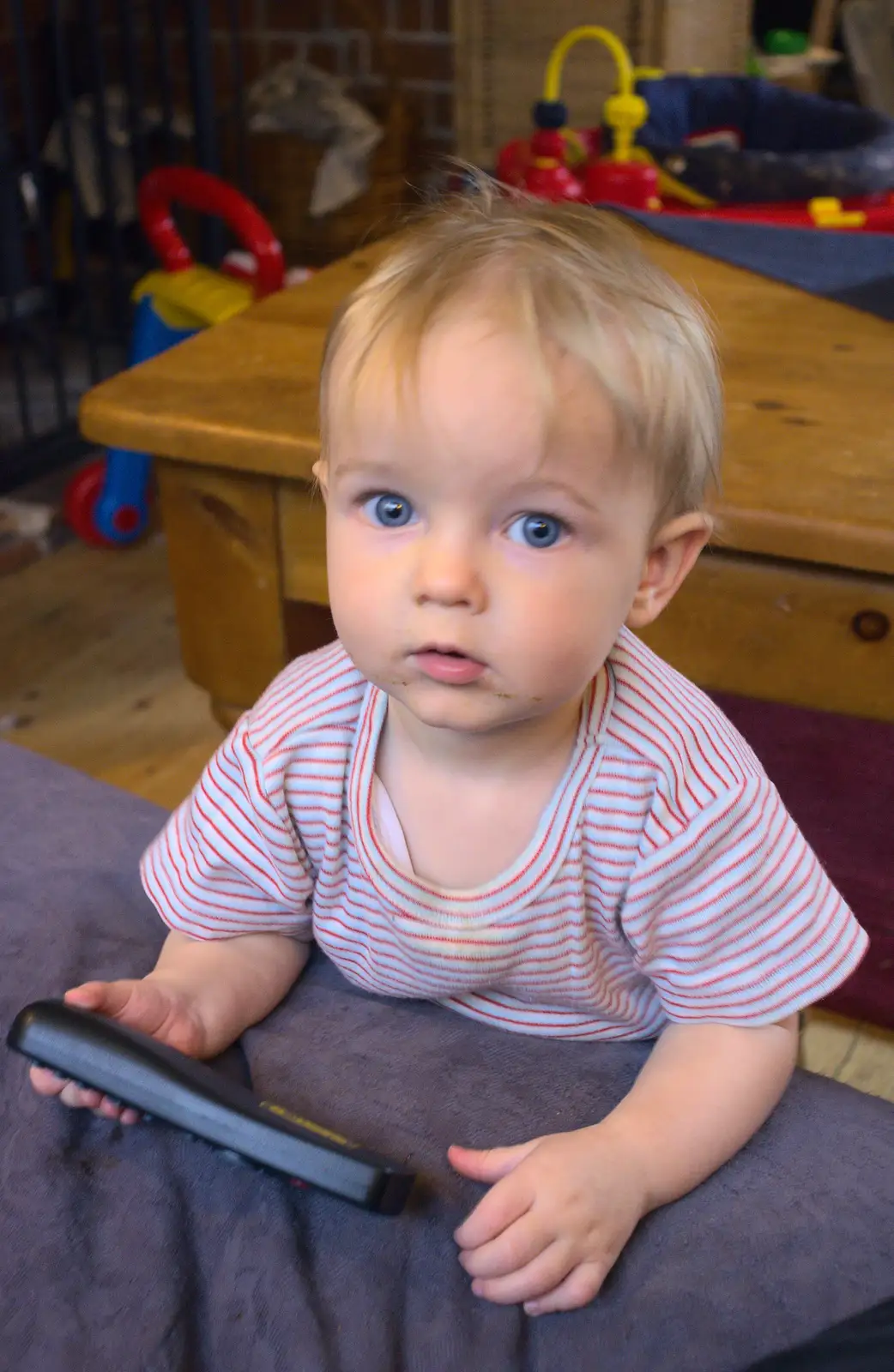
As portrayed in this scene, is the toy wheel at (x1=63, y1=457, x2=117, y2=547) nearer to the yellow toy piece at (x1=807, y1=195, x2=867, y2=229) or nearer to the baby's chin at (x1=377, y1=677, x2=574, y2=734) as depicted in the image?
the yellow toy piece at (x1=807, y1=195, x2=867, y2=229)

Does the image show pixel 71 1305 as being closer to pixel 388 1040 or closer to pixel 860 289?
pixel 388 1040

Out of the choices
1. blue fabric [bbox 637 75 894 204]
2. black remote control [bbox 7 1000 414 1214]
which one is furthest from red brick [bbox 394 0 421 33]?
black remote control [bbox 7 1000 414 1214]

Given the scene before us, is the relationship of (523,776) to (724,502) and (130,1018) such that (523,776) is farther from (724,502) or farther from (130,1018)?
(724,502)

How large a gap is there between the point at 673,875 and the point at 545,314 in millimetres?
260

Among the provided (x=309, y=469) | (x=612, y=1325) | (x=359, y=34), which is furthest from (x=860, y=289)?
(x=359, y=34)

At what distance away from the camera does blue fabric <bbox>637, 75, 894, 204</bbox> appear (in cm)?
160

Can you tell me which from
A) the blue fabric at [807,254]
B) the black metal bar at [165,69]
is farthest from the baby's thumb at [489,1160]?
the black metal bar at [165,69]

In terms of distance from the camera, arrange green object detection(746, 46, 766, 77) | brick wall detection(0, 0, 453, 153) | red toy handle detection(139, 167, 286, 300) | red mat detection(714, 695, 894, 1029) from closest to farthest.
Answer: red mat detection(714, 695, 894, 1029), red toy handle detection(139, 167, 286, 300), green object detection(746, 46, 766, 77), brick wall detection(0, 0, 453, 153)

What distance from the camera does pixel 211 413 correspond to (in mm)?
1028

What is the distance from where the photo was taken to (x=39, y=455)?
7.01 feet

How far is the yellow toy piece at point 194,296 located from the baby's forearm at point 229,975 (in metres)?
1.36

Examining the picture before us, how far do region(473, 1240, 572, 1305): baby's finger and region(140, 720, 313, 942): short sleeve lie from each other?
0.22 metres

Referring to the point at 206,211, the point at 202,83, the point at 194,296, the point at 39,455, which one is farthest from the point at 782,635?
the point at 202,83

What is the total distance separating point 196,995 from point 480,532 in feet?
0.99
